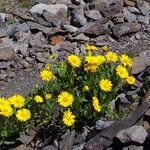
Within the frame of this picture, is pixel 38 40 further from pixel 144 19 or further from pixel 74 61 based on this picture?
pixel 74 61

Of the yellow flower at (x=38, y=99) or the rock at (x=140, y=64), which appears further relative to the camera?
the rock at (x=140, y=64)

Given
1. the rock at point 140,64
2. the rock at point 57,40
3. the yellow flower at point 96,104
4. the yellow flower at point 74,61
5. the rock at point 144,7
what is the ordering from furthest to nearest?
the rock at point 144,7, the rock at point 57,40, the rock at point 140,64, the yellow flower at point 74,61, the yellow flower at point 96,104

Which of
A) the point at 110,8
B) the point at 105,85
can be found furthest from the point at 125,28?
the point at 105,85

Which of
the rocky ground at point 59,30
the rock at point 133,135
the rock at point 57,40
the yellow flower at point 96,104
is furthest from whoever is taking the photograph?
the rock at point 57,40

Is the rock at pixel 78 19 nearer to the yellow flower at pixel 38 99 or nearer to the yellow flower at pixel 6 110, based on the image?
the yellow flower at pixel 38 99

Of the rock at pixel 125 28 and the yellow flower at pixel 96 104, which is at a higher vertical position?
the yellow flower at pixel 96 104

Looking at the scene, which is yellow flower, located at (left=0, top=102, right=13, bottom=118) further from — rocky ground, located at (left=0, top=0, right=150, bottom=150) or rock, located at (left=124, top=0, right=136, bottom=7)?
rock, located at (left=124, top=0, right=136, bottom=7)

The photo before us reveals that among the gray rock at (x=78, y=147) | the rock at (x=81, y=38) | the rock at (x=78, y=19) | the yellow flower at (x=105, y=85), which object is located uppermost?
the yellow flower at (x=105, y=85)

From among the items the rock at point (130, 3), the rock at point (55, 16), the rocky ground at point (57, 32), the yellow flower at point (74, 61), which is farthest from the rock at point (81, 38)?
the yellow flower at point (74, 61)
